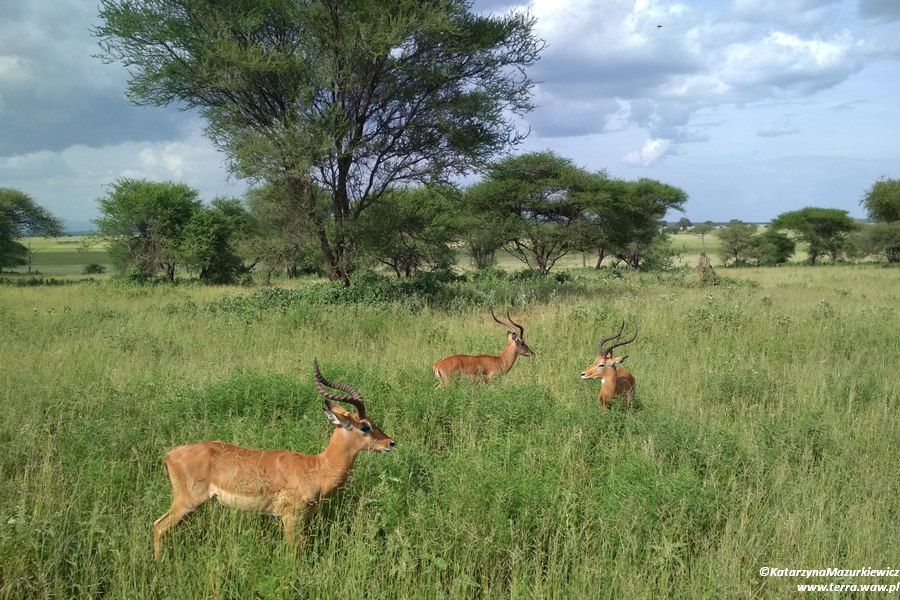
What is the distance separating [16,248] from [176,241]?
14817 millimetres

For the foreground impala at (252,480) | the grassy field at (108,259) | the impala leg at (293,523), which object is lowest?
the impala leg at (293,523)

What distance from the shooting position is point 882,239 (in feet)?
135

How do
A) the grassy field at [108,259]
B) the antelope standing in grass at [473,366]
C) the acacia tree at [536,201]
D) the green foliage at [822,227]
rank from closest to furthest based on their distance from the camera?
the antelope standing in grass at [473,366] → the acacia tree at [536,201] → the grassy field at [108,259] → the green foliage at [822,227]

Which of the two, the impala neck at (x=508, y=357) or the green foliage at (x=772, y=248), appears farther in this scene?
the green foliage at (x=772, y=248)

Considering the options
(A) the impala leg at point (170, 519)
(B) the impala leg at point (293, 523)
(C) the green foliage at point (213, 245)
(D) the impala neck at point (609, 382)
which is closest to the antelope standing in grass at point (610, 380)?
(D) the impala neck at point (609, 382)

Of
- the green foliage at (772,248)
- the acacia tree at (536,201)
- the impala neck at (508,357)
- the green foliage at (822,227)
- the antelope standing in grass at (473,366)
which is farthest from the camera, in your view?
the green foliage at (772,248)

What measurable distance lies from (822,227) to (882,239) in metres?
6.99

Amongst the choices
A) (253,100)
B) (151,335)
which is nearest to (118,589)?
(151,335)

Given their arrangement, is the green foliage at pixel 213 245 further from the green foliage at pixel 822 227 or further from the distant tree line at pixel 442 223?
the green foliage at pixel 822 227

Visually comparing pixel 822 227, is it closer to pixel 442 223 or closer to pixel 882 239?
pixel 882 239

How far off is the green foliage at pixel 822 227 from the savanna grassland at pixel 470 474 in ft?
148

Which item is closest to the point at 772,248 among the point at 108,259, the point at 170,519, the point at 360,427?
the point at 108,259

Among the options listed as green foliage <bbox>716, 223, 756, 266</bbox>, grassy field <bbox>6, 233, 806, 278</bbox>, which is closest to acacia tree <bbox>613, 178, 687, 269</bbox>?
grassy field <bbox>6, 233, 806, 278</bbox>

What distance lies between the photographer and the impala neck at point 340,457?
396 cm
